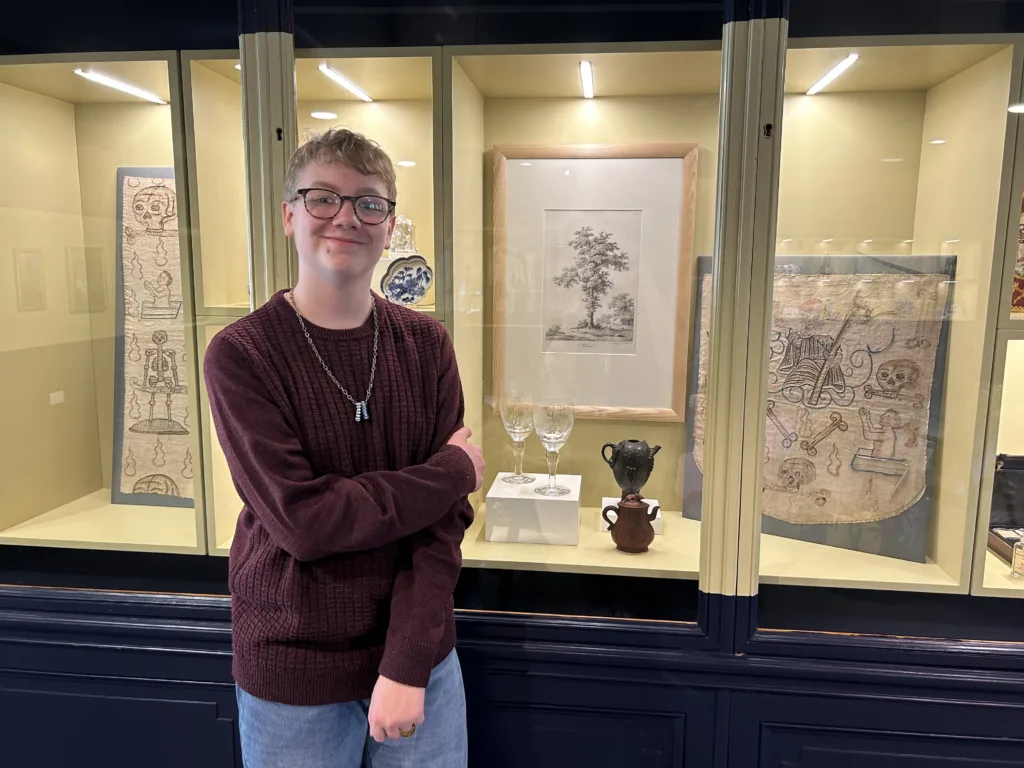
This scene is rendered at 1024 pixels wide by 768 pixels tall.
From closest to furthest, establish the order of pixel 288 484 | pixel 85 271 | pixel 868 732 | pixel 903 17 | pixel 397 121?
pixel 288 484
pixel 903 17
pixel 868 732
pixel 397 121
pixel 85 271

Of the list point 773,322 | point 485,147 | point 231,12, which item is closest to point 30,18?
point 231,12

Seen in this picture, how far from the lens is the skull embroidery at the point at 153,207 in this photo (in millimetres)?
1742

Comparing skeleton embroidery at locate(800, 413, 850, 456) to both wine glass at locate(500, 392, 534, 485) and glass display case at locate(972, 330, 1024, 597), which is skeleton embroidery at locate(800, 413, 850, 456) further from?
wine glass at locate(500, 392, 534, 485)

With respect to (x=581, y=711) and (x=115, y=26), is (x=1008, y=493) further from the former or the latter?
(x=115, y=26)

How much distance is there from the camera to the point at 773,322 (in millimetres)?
1461

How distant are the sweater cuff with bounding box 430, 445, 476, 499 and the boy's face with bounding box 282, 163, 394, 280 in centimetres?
32

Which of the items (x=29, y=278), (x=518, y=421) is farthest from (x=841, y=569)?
(x=29, y=278)

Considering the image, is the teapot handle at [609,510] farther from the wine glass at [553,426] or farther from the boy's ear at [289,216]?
the boy's ear at [289,216]

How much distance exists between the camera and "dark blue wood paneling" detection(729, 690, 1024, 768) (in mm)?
1464

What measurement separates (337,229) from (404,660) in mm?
666

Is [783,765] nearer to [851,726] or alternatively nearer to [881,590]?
[851,726]

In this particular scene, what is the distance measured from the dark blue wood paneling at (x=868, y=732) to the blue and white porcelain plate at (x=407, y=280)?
1101mm

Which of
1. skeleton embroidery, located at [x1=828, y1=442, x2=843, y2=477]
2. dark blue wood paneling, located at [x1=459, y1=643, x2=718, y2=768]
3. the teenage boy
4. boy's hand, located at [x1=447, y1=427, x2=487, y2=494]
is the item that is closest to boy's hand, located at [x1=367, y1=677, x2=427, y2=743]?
the teenage boy

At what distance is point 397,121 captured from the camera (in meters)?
1.60
